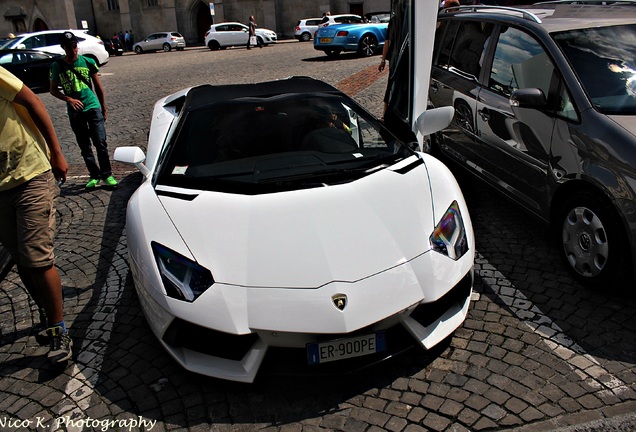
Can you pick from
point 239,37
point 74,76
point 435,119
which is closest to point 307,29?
point 239,37

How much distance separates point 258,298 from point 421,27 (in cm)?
309

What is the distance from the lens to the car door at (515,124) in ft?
13.3

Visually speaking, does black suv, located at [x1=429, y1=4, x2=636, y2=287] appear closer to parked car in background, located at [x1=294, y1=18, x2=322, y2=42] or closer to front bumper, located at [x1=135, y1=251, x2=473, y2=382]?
front bumper, located at [x1=135, y1=251, x2=473, y2=382]

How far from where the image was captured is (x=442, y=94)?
562 cm

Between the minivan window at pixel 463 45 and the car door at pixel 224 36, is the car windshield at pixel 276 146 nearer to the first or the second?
the minivan window at pixel 463 45

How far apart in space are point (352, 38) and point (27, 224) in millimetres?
15802

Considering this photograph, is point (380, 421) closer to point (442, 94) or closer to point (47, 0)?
point (442, 94)

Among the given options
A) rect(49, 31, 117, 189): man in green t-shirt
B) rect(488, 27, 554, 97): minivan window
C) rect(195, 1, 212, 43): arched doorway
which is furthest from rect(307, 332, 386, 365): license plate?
rect(195, 1, 212, 43): arched doorway

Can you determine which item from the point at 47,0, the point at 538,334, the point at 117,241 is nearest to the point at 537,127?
the point at 538,334

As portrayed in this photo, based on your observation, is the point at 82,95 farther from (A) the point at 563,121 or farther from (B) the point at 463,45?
(A) the point at 563,121

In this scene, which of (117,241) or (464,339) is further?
(117,241)

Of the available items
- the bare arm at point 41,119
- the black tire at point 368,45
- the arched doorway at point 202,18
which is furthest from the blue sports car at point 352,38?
the arched doorway at point 202,18

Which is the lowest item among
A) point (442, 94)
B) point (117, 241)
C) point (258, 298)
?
point (117, 241)

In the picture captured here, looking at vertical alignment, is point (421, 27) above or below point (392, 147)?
above
